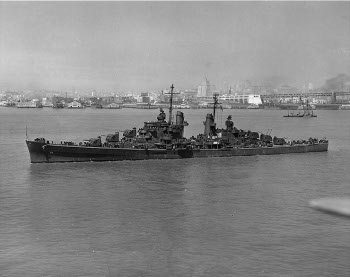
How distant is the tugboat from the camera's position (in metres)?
43.9

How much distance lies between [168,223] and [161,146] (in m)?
24.6

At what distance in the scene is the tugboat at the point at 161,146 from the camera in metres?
43.9

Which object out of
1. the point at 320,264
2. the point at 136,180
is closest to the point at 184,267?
the point at 320,264

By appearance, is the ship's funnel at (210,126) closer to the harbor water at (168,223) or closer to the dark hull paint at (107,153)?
the dark hull paint at (107,153)

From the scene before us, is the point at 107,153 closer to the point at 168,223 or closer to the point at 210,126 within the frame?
the point at 210,126

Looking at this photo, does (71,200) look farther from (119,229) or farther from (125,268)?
(125,268)

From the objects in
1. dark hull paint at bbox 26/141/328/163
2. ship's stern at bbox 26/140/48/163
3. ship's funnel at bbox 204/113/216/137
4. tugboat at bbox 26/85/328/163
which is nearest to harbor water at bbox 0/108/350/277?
ship's stern at bbox 26/140/48/163

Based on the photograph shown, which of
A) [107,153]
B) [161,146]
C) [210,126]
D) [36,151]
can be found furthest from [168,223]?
[210,126]

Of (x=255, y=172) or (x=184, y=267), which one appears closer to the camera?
(x=184, y=267)

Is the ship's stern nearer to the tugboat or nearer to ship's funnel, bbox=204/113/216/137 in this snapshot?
the tugboat

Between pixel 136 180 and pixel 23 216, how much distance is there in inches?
492

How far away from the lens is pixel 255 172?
1592 inches

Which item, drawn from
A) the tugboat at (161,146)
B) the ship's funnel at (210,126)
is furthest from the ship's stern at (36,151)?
the ship's funnel at (210,126)

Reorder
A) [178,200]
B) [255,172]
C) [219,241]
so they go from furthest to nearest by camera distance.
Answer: [255,172] → [178,200] → [219,241]
